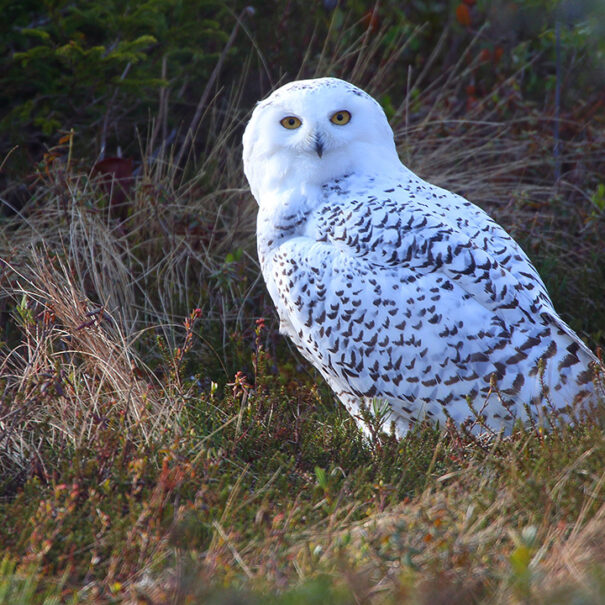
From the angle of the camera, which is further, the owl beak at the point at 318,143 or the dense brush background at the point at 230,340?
the owl beak at the point at 318,143

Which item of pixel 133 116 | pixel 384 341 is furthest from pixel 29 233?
pixel 384 341

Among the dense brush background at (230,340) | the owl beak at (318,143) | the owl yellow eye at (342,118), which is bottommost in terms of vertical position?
the dense brush background at (230,340)

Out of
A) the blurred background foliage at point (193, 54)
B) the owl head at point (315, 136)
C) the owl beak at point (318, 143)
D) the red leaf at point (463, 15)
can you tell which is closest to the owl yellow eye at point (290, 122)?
the owl head at point (315, 136)

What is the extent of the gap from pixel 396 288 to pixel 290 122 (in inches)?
38.9

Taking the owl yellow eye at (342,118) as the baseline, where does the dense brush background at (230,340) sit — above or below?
below

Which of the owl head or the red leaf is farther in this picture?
the red leaf

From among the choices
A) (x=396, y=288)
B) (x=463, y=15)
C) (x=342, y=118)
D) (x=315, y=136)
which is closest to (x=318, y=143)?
(x=315, y=136)

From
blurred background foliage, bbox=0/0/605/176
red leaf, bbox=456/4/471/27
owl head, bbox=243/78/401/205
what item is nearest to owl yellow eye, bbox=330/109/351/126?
owl head, bbox=243/78/401/205

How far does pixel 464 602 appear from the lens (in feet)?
7.53

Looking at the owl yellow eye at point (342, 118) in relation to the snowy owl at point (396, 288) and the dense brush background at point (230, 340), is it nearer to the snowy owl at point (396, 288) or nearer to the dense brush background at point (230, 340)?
the snowy owl at point (396, 288)

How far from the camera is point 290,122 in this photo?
404cm

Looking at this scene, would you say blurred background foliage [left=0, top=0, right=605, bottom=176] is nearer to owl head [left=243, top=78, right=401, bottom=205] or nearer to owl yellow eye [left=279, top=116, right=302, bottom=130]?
owl head [left=243, top=78, right=401, bottom=205]

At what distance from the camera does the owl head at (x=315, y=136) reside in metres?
3.94

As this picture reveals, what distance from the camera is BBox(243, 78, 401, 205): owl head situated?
3.94 metres
